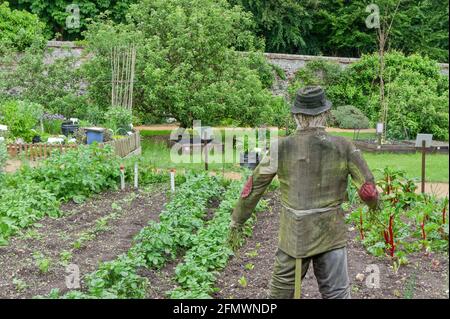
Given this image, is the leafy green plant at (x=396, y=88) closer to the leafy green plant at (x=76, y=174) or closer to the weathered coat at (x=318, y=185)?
the leafy green plant at (x=76, y=174)

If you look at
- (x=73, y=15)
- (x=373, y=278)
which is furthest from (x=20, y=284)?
(x=73, y=15)

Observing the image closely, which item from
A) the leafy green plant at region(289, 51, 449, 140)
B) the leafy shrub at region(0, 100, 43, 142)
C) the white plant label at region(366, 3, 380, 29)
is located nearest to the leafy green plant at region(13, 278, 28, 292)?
the leafy shrub at region(0, 100, 43, 142)

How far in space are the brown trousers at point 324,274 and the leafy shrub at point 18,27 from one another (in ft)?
59.3

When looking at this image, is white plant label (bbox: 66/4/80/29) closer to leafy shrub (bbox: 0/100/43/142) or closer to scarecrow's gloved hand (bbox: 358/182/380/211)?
leafy shrub (bbox: 0/100/43/142)

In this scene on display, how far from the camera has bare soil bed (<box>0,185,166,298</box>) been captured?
6.96 m

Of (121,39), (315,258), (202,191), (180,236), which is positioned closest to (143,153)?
(121,39)

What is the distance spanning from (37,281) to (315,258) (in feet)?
10.5

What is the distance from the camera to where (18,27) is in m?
23.3

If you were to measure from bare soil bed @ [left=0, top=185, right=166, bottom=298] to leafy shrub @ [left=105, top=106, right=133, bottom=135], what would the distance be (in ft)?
14.1

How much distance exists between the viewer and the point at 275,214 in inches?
384

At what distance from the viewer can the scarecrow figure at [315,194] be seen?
4695mm

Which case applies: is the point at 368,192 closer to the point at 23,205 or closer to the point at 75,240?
the point at 75,240

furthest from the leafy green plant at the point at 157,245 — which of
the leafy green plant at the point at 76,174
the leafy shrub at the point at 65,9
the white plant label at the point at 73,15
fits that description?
the leafy shrub at the point at 65,9
